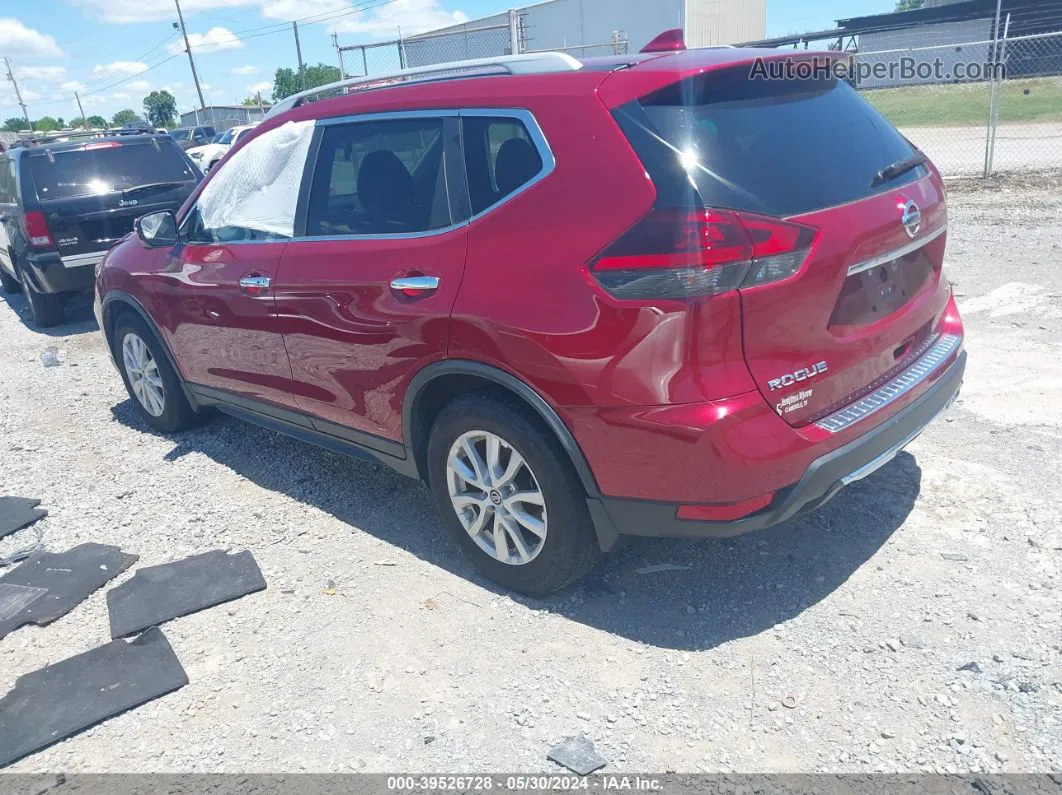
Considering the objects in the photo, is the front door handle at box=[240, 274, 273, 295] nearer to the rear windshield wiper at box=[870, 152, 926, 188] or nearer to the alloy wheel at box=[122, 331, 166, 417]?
the alloy wheel at box=[122, 331, 166, 417]

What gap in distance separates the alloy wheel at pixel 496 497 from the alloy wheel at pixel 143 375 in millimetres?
2803

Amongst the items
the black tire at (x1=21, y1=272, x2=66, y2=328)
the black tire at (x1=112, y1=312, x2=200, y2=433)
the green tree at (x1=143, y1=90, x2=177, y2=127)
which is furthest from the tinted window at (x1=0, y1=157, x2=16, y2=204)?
the green tree at (x1=143, y1=90, x2=177, y2=127)

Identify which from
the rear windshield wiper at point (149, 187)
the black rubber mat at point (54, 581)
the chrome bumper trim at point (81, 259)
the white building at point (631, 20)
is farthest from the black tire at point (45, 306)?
the white building at point (631, 20)

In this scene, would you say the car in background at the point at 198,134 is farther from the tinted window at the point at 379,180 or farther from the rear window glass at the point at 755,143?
the rear window glass at the point at 755,143

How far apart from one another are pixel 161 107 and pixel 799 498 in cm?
8849

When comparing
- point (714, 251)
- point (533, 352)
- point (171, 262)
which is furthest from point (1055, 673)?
point (171, 262)

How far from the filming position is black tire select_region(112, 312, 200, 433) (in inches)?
206

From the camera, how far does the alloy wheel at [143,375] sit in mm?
5402

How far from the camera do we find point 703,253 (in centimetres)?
254

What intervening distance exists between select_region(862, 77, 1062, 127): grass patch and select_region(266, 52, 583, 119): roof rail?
1854 centimetres

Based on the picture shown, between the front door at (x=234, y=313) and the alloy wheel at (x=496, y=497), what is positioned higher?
the front door at (x=234, y=313)

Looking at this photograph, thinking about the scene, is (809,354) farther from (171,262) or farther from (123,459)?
(123,459)

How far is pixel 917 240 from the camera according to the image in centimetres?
311

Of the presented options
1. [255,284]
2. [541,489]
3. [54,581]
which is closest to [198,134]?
[255,284]
